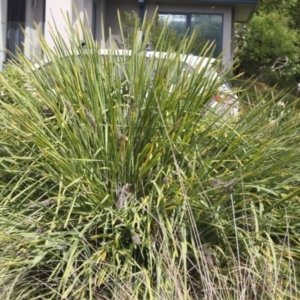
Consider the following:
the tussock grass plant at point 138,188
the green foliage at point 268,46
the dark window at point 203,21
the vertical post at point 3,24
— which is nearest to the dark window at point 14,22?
the vertical post at point 3,24

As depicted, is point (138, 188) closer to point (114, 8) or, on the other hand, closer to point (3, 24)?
point (3, 24)

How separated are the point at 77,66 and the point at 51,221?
1119 mm

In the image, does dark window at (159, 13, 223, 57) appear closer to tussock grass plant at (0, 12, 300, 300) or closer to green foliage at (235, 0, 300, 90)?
green foliage at (235, 0, 300, 90)

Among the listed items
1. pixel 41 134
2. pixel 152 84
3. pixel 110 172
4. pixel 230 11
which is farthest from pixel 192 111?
pixel 230 11

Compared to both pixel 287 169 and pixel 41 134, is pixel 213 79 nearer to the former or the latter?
pixel 287 169

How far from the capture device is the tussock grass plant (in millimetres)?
A: 4301

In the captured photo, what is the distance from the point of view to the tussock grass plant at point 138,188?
169 inches

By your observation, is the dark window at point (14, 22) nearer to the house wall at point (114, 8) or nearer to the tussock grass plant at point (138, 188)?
the house wall at point (114, 8)

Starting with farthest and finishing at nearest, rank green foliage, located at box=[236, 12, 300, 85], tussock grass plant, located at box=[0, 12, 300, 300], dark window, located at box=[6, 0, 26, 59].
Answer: green foliage, located at box=[236, 12, 300, 85] → dark window, located at box=[6, 0, 26, 59] → tussock grass plant, located at box=[0, 12, 300, 300]

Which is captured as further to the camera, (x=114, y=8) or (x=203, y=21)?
(x=114, y=8)

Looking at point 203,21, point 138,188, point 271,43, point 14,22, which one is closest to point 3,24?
point 14,22

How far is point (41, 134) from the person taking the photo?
4680mm

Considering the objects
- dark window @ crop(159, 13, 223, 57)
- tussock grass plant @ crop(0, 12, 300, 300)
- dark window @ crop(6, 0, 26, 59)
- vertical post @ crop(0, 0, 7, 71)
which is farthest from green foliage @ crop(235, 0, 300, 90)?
tussock grass plant @ crop(0, 12, 300, 300)

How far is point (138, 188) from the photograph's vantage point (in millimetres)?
4680
